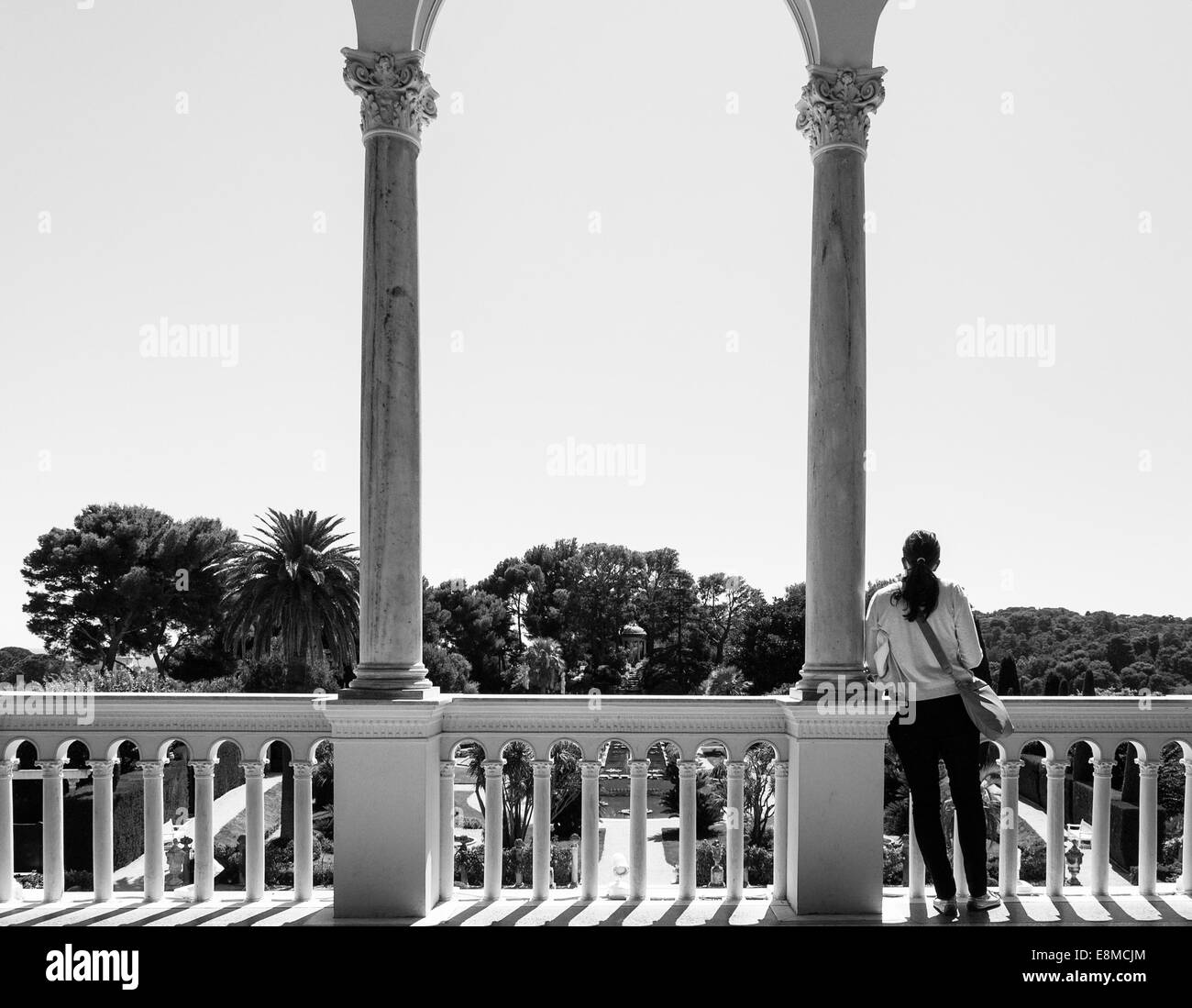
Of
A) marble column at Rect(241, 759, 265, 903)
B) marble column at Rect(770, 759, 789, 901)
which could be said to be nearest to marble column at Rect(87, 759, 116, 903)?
marble column at Rect(241, 759, 265, 903)

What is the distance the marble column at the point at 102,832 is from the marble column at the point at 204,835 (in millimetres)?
961

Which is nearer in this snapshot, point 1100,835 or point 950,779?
point 950,779

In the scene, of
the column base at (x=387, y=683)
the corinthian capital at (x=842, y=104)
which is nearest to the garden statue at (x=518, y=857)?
the column base at (x=387, y=683)

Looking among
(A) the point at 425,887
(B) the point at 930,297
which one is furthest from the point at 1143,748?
(B) the point at 930,297

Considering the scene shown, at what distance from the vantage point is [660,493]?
539 ft

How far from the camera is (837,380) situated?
37.4ft

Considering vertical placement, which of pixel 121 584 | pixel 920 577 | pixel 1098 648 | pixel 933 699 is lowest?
pixel 1098 648

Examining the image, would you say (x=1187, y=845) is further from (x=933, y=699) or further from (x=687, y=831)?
(x=687, y=831)

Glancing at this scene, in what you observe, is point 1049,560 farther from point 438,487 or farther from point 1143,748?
point 1143,748

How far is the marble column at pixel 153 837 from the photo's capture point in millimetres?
11094

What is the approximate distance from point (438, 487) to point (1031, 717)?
127m

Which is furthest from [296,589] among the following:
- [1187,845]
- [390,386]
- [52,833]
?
[1187,845]

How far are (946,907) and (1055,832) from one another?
5.84 feet
